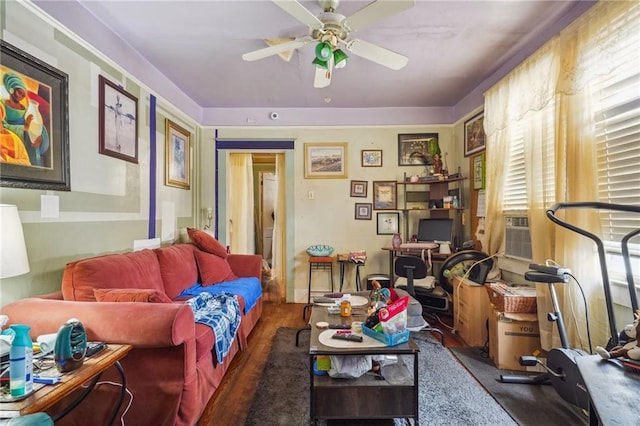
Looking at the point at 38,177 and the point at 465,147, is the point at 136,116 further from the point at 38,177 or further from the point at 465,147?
→ the point at 465,147

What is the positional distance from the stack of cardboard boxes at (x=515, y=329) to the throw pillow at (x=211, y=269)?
2.61 m

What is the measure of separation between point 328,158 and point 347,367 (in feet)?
9.96

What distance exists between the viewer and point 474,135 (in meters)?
3.58

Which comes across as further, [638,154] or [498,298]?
[498,298]

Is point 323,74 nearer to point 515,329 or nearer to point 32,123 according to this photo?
point 32,123

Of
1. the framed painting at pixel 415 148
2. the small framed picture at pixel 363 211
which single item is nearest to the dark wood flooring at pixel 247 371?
the small framed picture at pixel 363 211

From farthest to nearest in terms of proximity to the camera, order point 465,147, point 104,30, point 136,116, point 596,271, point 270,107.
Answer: point 270,107 < point 465,147 < point 136,116 < point 104,30 < point 596,271

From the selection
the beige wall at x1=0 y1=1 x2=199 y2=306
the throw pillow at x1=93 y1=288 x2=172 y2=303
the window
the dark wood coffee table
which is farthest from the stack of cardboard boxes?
the beige wall at x1=0 y1=1 x2=199 y2=306

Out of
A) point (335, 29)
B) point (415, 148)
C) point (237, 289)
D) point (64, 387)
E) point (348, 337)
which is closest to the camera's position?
point (64, 387)

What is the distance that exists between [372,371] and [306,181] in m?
2.90

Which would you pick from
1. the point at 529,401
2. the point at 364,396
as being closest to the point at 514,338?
the point at 529,401

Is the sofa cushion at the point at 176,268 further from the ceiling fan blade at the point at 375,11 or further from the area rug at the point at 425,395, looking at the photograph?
the ceiling fan blade at the point at 375,11

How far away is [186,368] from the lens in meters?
1.58

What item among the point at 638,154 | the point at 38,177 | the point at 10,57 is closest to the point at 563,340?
the point at 638,154
